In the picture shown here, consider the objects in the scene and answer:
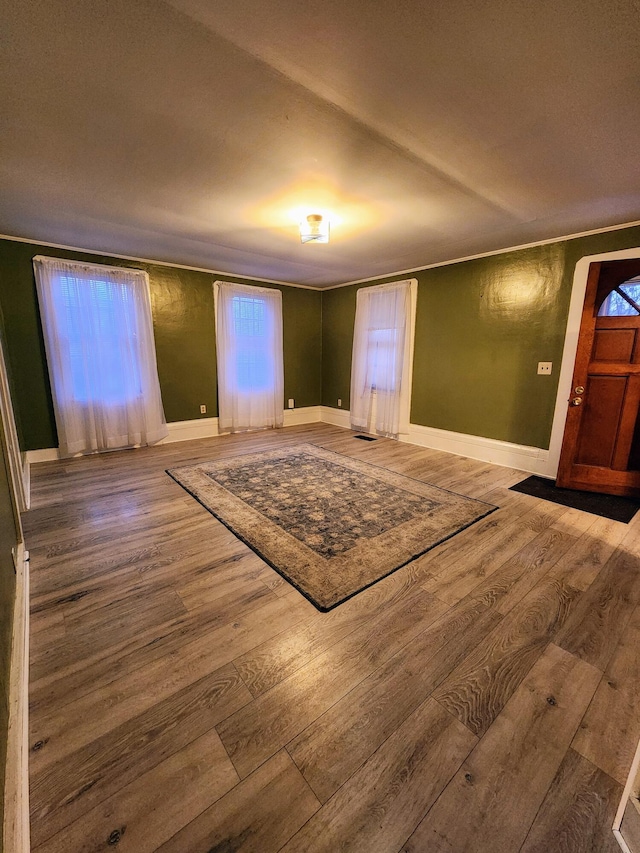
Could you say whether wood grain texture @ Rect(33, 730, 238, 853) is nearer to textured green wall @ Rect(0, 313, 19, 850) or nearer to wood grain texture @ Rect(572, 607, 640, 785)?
textured green wall @ Rect(0, 313, 19, 850)

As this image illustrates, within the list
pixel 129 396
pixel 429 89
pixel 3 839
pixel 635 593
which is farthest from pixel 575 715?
pixel 129 396

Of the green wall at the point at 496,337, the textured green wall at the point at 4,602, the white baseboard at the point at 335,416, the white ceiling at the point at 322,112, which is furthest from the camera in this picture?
the white baseboard at the point at 335,416

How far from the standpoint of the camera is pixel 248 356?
5156 mm

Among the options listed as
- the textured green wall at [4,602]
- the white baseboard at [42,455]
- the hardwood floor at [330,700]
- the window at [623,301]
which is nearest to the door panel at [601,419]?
the window at [623,301]

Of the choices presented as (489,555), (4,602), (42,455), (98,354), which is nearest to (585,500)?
(489,555)

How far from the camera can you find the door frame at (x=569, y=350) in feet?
10.0

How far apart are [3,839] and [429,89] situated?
9.15 ft

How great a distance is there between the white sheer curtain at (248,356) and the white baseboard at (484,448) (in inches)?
88.4

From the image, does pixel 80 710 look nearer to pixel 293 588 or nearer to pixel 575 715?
pixel 293 588

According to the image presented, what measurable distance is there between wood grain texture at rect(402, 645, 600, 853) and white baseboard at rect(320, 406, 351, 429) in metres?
4.55

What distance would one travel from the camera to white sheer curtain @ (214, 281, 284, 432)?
4.89 m

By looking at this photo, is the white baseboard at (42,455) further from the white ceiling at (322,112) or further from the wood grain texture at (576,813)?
the wood grain texture at (576,813)

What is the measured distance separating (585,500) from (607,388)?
1.02 metres

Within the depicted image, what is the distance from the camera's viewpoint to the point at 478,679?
132 cm
